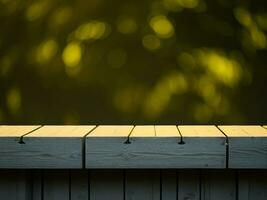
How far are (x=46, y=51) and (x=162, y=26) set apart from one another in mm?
801

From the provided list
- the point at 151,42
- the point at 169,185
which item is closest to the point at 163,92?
the point at 151,42

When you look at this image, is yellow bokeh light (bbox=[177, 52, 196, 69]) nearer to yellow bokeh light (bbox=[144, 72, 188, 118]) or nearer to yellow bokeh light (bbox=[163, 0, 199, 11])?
yellow bokeh light (bbox=[144, 72, 188, 118])

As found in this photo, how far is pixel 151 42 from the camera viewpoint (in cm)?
320

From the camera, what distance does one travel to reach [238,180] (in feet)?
5.10

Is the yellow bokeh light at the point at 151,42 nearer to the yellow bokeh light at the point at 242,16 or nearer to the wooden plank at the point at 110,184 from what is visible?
the yellow bokeh light at the point at 242,16

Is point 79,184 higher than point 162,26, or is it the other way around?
point 162,26

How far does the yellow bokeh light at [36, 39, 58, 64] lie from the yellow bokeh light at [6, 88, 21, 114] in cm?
27

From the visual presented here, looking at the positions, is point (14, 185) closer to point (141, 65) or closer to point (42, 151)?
point (42, 151)

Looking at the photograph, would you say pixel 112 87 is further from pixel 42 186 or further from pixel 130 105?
pixel 42 186

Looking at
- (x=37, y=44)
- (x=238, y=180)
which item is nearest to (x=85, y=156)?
(x=238, y=180)

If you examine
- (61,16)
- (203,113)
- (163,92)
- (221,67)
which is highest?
(61,16)

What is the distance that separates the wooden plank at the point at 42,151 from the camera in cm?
150

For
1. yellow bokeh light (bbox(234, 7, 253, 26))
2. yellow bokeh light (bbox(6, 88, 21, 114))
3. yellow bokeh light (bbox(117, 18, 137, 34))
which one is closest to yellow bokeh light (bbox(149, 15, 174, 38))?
yellow bokeh light (bbox(117, 18, 137, 34))

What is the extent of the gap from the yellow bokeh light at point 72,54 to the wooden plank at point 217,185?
1859 millimetres
